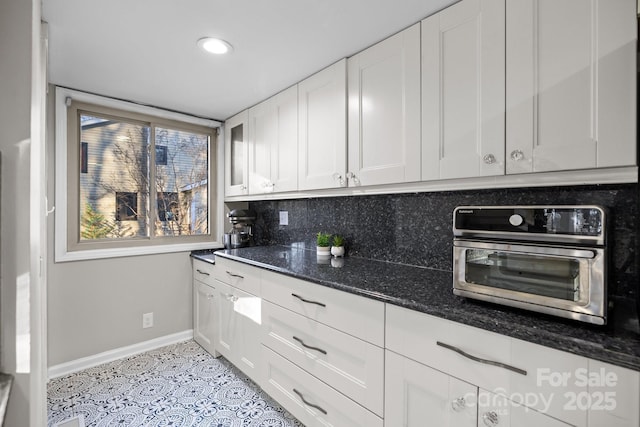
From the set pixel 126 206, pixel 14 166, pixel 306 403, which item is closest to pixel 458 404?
pixel 306 403

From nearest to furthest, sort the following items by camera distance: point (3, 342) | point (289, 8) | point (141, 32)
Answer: point (3, 342) < point (289, 8) < point (141, 32)

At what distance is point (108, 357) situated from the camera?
8.10ft

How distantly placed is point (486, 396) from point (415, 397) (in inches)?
11.0

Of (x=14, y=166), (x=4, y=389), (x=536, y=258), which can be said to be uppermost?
(x=14, y=166)

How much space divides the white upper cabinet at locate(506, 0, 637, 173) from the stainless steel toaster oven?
250 millimetres

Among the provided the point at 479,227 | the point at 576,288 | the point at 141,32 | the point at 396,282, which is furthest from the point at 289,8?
the point at 576,288

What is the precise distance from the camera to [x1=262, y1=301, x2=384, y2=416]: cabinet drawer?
1.28 m

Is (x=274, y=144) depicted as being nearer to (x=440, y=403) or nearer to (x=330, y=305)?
(x=330, y=305)

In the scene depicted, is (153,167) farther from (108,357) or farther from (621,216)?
(621,216)

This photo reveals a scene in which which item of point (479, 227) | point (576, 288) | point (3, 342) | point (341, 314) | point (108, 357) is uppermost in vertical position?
point (479, 227)

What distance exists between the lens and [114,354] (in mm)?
2494

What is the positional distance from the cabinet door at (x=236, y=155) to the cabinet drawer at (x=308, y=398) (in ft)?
5.06

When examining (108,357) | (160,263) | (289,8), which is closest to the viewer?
(289,8)

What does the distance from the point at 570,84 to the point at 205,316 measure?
282cm
